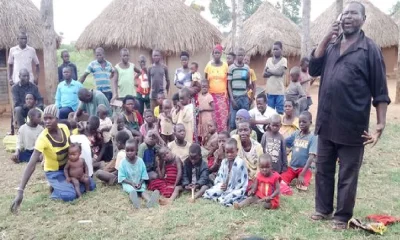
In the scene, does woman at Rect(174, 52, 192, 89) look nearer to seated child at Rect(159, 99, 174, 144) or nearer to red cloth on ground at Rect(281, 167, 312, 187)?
seated child at Rect(159, 99, 174, 144)

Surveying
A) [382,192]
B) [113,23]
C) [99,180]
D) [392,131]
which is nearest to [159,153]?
[99,180]

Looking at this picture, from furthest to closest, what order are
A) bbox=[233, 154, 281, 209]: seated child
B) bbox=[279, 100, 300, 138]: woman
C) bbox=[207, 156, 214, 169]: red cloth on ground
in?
1. bbox=[279, 100, 300, 138]: woman
2. bbox=[207, 156, 214, 169]: red cloth on ground
3. bbox=[233, 154, 281, 209]: seated child

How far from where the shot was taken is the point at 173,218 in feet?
14.2

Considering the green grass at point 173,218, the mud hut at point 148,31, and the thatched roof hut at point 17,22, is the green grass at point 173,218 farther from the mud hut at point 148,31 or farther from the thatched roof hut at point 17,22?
the mud hut at point 148,31

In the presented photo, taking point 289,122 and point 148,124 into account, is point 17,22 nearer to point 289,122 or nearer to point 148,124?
point 148,124

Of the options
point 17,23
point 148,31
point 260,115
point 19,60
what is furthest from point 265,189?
point 17,23

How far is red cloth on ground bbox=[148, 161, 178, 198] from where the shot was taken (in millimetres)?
5254

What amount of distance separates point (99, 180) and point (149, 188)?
0.86 m

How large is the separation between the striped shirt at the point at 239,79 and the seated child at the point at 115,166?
2.36m

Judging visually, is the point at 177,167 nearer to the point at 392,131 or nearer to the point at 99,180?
the point at 99,180

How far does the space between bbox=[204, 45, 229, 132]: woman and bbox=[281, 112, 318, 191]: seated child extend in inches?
79.0

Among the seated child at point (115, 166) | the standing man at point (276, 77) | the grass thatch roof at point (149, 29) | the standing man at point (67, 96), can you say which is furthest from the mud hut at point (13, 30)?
the seated child at point (115, 166)

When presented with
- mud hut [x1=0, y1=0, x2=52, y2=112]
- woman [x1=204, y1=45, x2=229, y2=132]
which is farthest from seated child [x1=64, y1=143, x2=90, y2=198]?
mud hut [x1=0, y1=0, x2=52, y2=112]

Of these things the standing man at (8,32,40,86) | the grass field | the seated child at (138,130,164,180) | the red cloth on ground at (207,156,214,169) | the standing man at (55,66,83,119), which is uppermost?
the standing man at (8,32,40,86)
